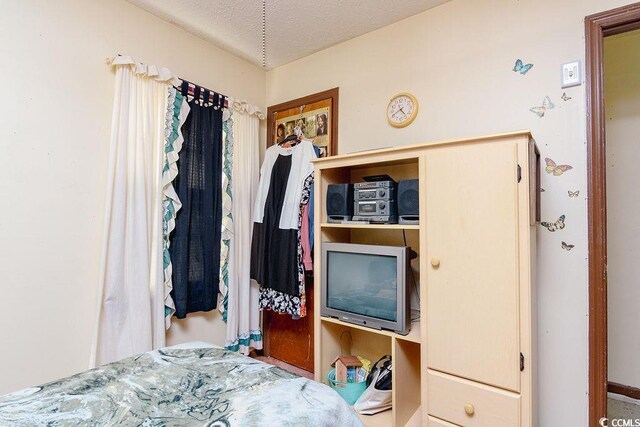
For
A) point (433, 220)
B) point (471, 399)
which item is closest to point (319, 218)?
point (433, 220)

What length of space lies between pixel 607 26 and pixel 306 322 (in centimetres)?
245

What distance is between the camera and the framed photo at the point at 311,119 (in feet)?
8.10

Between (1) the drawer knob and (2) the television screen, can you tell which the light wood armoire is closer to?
(1) the drawer knob

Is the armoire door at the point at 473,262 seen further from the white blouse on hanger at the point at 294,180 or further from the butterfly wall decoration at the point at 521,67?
the white blouse on hanger at the point at 294,180

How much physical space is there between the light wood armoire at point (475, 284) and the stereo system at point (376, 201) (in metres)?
0.07

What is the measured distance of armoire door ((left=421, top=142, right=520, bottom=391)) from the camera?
1.38 meters

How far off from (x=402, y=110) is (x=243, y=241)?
148cm

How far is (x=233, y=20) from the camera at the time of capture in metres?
2.20

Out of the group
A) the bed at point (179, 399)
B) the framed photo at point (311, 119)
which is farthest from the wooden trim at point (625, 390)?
the framed photo at point (311, 119)

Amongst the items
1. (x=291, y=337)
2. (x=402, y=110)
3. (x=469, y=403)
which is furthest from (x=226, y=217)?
(x=469, y=403)

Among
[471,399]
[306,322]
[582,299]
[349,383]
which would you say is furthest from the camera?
[306,322]

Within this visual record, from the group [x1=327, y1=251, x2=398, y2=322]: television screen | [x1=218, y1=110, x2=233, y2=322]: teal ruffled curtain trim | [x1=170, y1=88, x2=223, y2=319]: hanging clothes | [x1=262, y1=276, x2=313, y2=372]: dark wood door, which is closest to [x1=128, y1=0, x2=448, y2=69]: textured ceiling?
[x1=170, y1=88, x2=223, y2=319]: hanging clothes

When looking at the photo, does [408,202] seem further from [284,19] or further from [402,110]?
[284,19]

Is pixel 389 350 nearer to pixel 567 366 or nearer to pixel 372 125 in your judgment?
pixel 567 366
